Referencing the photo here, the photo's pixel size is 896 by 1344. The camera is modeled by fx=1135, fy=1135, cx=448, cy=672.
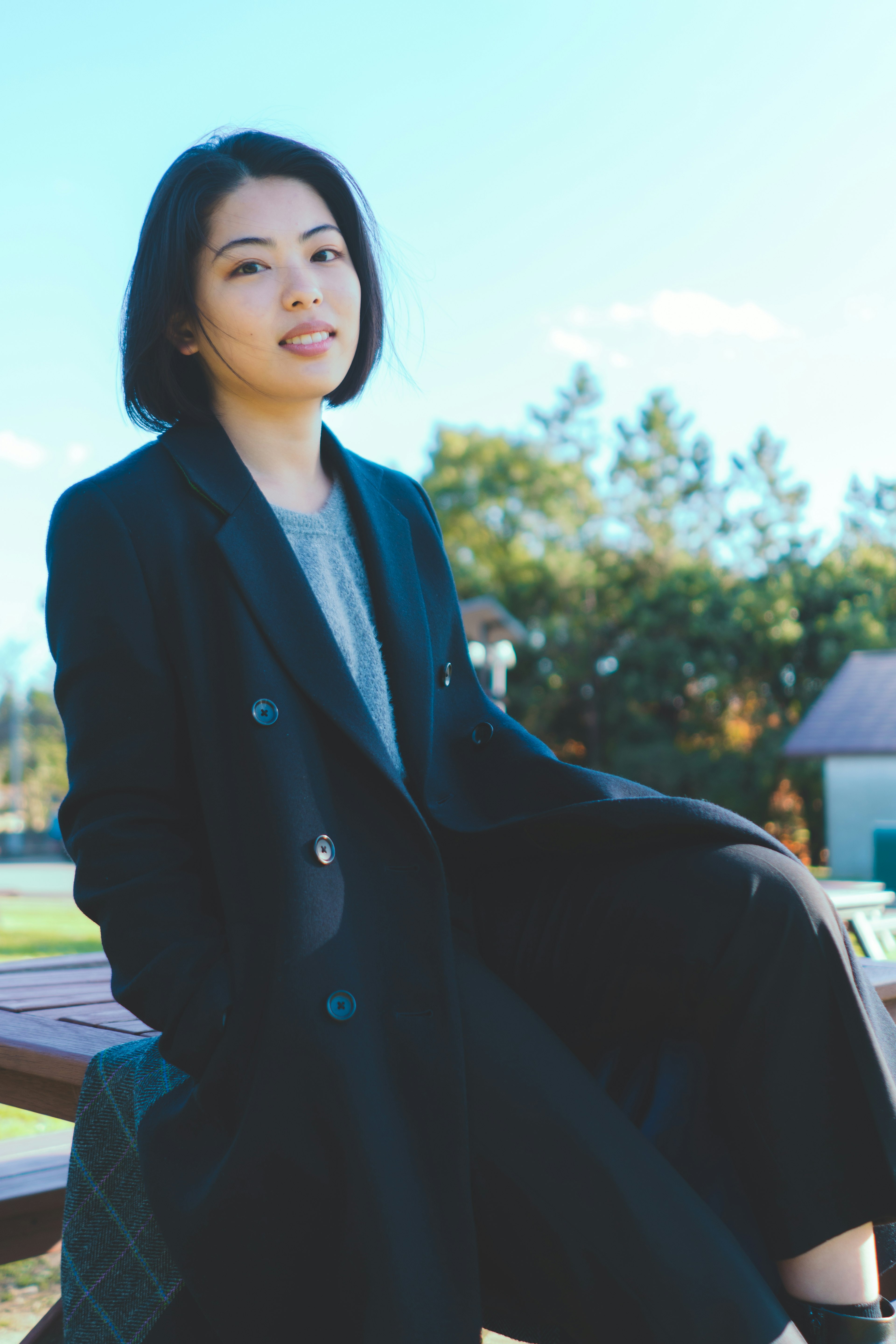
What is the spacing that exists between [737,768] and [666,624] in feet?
15.5

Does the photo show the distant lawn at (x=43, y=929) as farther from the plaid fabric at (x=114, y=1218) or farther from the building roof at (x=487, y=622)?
the building roof at (x=487, y=622)

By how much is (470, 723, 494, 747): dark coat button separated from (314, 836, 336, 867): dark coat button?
36 centimetres

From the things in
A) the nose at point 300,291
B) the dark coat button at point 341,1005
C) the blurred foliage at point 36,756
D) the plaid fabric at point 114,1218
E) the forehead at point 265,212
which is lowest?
the blurred foliage at point 36,756

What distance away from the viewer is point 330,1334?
118 cm

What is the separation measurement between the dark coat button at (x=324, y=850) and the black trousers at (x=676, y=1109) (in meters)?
0.20

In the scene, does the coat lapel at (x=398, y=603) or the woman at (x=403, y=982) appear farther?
the coat lapel at (x=398, y=603)

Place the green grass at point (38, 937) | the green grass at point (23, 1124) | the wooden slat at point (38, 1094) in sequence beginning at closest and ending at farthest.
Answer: the wooden slat at point (38, 1094) < the green grass at point (23, 1124) < the green grass at point (38, 937)

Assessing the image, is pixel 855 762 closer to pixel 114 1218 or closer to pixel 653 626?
pixel 653 626

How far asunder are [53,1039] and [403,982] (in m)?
0.73

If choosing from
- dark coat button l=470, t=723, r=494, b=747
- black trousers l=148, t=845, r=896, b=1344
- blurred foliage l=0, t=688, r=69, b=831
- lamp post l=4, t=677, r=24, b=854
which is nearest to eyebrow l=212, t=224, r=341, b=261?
dark coat button l=470, t=723, r=494, b=747

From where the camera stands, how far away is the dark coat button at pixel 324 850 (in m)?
1.26

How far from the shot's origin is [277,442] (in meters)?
1.67

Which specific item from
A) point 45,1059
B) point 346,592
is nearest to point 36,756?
point 45,1059

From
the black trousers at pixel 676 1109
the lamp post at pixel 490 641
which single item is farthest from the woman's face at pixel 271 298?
the lamp post at pixel 490 641
